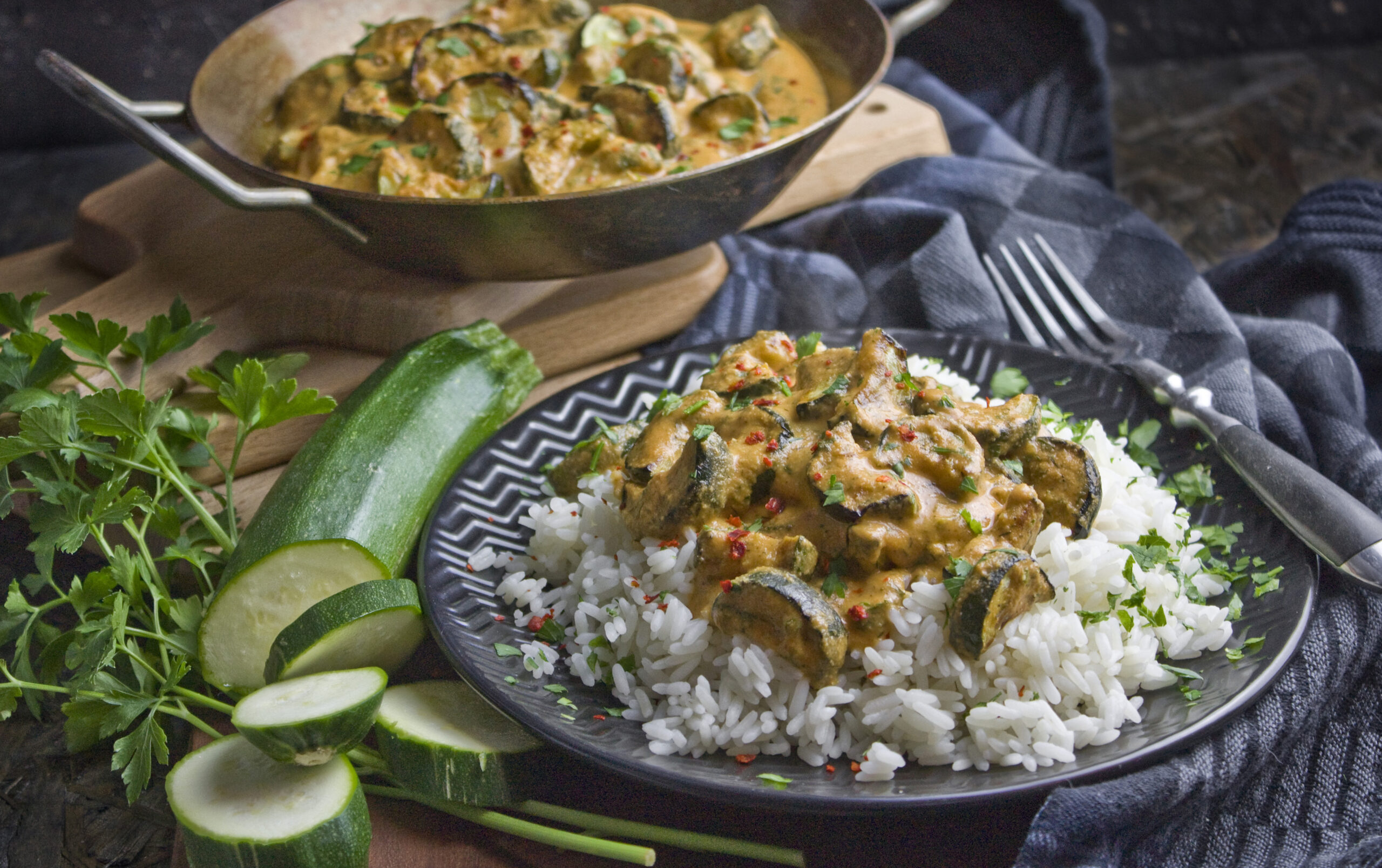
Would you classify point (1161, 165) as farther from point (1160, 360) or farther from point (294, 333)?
point (294, 333)

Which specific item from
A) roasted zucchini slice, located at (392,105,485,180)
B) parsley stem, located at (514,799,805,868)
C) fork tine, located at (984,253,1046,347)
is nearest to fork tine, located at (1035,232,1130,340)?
fork tine, located at (984,253,1046,347)

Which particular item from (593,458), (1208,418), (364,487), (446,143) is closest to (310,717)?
(364,487)

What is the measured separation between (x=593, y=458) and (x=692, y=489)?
1.94ft

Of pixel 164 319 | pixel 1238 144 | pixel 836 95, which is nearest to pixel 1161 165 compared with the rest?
pixel 1238 144

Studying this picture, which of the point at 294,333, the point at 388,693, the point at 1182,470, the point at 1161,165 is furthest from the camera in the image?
the point at 1161,165

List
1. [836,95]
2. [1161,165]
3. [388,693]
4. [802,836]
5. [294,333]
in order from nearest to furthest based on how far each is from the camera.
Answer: [802,836] → [388,693] → [294,333] → [836,95] → [1161,165]

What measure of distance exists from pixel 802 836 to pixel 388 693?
3.34 feet

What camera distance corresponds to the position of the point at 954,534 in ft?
8.35

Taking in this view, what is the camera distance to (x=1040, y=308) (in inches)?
157

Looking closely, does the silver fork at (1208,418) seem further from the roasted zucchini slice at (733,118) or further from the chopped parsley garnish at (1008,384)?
the roasted zucchini slice at (733,118)

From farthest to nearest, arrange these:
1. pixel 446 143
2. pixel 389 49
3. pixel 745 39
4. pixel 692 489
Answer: pixel 745 39
pixel 389 49
pixel 446 143
pixel 692 489

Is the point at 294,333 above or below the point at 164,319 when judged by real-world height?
below

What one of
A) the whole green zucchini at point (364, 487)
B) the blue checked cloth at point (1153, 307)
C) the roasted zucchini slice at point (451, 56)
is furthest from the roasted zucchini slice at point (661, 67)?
the whole green zucchini at point (364, 487)

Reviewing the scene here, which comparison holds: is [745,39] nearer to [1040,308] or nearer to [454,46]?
[454,46]
